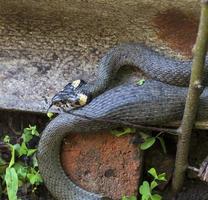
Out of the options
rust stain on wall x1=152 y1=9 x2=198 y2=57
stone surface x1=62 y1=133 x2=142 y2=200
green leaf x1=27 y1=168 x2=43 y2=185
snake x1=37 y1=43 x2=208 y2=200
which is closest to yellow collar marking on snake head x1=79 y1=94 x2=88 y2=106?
snake x1=37 y1=43 x2=208 y2=200

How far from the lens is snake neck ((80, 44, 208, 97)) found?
7.71 feet

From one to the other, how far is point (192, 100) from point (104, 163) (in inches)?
20.2

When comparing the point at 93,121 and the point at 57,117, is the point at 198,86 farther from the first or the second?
the point at 57,117

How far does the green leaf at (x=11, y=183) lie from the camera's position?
2303 mm

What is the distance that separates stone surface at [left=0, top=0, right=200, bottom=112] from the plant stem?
Result: 1.53 feet

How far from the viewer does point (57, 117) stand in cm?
238

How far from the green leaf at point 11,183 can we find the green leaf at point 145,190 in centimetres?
47

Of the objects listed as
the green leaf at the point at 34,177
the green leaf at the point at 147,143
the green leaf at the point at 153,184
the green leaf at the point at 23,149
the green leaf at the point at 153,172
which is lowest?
the green leaf at the point at 34,177

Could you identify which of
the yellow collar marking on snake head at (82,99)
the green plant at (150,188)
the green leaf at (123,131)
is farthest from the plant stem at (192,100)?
the yellow collar marking on snake head at (82,99)

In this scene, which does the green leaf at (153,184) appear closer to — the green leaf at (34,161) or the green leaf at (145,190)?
the green leaf at (145,190)

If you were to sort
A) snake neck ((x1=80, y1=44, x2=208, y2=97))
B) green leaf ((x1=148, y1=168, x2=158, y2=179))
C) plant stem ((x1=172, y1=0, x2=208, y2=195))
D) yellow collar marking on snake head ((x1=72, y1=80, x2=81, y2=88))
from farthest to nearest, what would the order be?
1. yellow collar marking on snake head ((x1=72, y1=80, x2=81, y2=88))
2. snake neck ((x1=80, y1=44, x2=208, y2=97))
3. green leaf ((x1=148, y1=168, x2=158, y2=179))
4. plant stem ((x1=172, y1=0, x2=208, y2=195))

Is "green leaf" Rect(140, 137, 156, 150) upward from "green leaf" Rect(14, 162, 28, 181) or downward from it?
upward

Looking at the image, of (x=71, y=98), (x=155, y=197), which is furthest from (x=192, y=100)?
(x=71, y=98)

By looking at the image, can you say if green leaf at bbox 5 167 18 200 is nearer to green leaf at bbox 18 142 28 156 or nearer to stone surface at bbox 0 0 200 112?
green leaf at bbox 18 142 28 156
